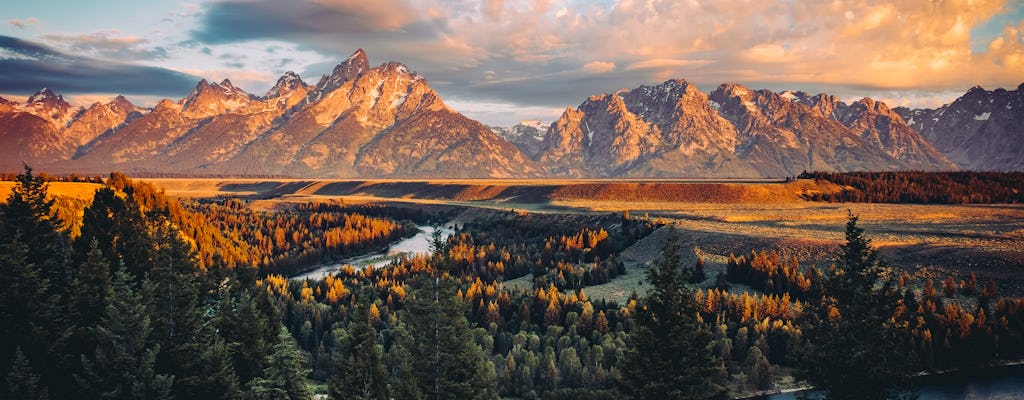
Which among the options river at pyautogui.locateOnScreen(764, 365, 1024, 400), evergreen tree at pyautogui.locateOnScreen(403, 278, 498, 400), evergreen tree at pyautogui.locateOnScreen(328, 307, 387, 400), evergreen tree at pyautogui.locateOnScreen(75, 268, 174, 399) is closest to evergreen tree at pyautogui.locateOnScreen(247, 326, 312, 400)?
evergreen tree at pyautogui.locateOnScreen(328, 307, 387, 400)

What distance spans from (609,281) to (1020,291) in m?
47.0

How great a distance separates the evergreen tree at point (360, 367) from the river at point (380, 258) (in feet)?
258

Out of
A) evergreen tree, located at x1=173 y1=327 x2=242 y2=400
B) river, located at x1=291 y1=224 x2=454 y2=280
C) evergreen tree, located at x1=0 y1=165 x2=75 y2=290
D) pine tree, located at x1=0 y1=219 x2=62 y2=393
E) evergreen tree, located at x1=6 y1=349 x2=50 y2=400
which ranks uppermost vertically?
evergreen tree, located at x1=0 y1=165 x2=75 y2=290

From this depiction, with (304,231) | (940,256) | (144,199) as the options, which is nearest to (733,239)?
(940,256)

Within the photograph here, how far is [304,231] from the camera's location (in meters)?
148

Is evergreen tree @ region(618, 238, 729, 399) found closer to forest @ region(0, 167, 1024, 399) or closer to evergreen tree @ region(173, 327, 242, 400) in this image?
forest @ region(0, 167, 1024, 399)

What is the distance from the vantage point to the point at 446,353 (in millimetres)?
32406

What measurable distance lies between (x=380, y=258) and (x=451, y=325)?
10108 cm

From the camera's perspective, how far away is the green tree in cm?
2683

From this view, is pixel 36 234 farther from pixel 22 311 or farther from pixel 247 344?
pixel 247 344

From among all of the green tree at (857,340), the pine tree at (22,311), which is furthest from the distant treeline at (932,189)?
the pine tree at (22,311)

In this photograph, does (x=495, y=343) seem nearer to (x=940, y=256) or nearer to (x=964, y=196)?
(x=940, y=256)

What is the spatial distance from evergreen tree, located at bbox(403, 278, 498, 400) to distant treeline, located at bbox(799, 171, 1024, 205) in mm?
167316

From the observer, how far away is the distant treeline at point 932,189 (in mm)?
162125
